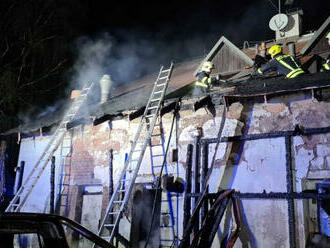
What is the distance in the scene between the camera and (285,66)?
24.8 ft

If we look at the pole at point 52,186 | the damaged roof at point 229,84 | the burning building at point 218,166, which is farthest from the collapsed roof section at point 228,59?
the pole at point 52,186

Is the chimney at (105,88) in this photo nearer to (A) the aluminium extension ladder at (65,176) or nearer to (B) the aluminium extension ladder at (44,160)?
(B) the aluminium extension ladder at (44,160)

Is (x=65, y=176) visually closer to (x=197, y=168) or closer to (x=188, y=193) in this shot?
(x=188, y=193)

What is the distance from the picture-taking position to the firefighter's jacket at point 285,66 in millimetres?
7296

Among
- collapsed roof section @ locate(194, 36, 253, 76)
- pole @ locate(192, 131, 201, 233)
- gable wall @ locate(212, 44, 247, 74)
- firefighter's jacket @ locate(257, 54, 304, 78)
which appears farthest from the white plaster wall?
firefighter's jacket @ locate(257, 54, 304, 78)

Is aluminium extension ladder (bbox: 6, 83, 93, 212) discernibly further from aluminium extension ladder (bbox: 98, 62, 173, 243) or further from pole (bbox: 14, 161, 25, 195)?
aluminium extension ladder (bbox: 98, 62, 173, 243)

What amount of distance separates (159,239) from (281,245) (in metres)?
2.62

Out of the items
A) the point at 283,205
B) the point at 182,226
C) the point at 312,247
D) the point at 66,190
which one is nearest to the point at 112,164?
the point at 66,190

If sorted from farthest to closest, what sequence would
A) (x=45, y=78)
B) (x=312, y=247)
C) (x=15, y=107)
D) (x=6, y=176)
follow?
(x=45, y=78) < (x=15, y=107) < (x=6, y=176) < (x=312, y=247)

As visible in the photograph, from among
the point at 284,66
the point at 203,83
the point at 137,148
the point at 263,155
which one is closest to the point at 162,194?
the point at 137,148

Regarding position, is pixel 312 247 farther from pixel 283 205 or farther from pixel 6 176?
pixel 6 176

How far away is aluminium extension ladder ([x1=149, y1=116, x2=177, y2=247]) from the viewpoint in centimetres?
757

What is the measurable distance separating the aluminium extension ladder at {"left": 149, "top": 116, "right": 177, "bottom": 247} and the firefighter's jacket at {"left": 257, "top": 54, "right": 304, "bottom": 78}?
113 inches

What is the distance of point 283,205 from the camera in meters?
6.41
